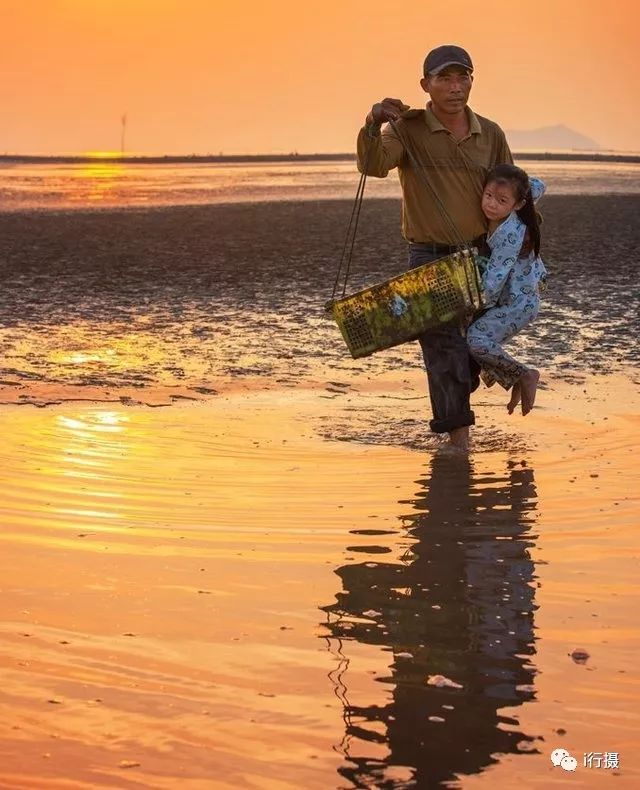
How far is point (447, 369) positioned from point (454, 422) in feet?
0.83

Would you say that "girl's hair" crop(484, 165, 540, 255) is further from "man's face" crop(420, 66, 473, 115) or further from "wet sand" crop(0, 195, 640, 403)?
"wet sand" crop(0, 195, 640, 403)

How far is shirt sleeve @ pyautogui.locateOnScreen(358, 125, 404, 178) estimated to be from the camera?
23.8 ft

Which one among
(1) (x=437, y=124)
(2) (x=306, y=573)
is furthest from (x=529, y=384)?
(2) (x=306, y=573)

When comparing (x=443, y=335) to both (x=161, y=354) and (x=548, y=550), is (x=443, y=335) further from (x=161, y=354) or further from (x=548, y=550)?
(x=161, y=354)

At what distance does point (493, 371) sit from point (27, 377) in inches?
138

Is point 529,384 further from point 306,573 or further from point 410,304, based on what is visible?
point 306,573

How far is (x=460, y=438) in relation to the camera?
778 centimetres

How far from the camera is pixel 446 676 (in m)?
4.48

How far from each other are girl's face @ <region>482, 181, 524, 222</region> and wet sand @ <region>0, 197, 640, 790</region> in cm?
115

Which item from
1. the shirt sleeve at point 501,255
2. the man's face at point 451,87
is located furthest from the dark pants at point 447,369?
the man's face at point 451,87

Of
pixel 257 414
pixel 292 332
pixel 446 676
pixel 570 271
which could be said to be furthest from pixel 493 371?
pixel 570 271

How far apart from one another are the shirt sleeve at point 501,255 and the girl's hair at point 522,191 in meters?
0.05

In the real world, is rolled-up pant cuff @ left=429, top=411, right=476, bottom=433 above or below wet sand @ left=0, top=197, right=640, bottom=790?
above

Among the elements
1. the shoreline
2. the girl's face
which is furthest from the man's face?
the shoreline
